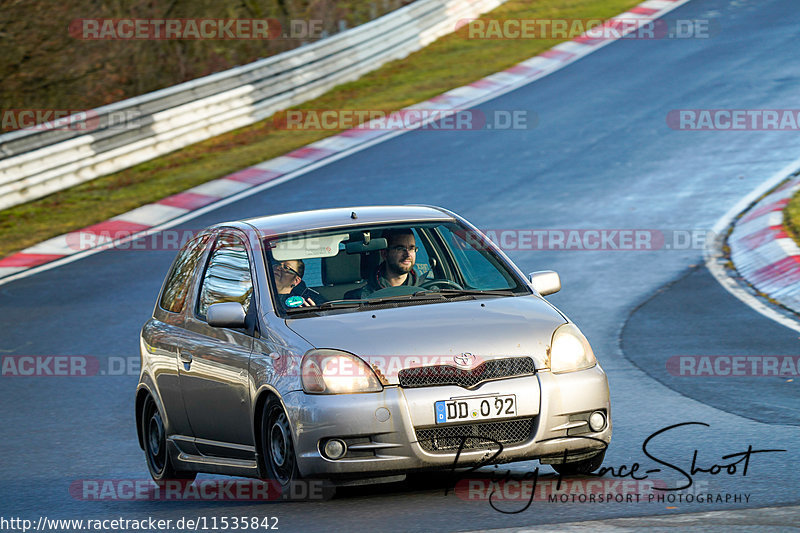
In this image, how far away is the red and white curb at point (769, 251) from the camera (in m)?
12.3

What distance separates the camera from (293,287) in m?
7.44

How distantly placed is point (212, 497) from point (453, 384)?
196 cm

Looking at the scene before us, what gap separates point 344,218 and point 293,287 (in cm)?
65

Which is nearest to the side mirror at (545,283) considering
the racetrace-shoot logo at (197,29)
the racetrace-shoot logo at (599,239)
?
the racetrace-shoot logo at (599,239)

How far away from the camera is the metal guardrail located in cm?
1956

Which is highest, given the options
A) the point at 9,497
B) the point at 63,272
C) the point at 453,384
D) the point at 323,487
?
the point at 453,384

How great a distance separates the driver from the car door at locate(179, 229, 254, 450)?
0.78 meters

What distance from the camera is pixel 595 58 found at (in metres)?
24.5

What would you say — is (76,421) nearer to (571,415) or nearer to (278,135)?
(571,415)

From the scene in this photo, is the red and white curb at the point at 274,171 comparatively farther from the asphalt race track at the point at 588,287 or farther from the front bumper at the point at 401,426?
the front bumper at the point at 401,426

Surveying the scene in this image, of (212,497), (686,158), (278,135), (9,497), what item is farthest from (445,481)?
(278,135)

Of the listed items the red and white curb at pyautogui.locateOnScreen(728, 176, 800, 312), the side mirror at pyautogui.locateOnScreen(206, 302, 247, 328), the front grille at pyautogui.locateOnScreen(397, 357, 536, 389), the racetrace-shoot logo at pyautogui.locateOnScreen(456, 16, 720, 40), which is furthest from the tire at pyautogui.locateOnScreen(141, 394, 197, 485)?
the racetrace-shoot logo at pyautogui.locateOnScreen(456, 16, 720, 40)
